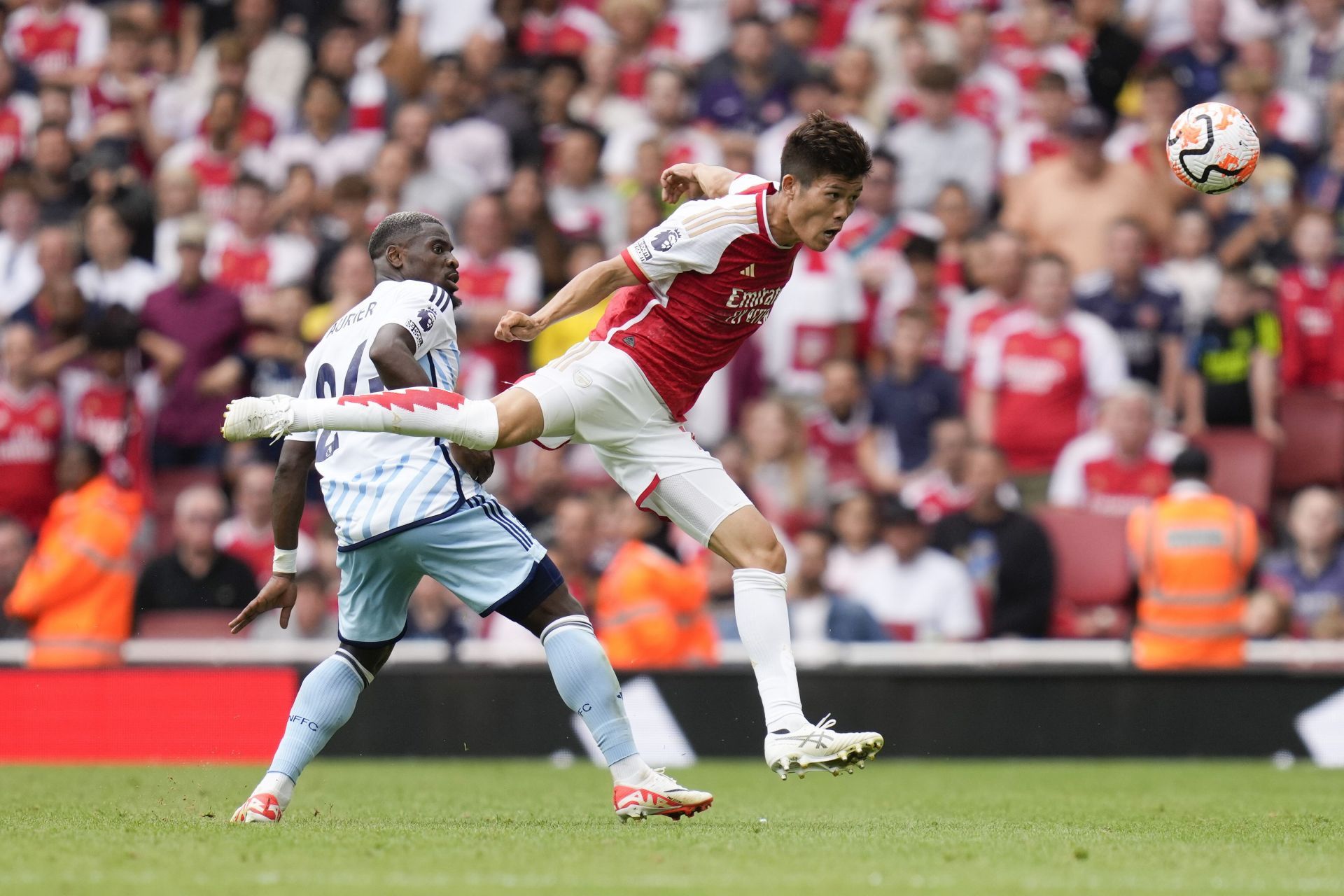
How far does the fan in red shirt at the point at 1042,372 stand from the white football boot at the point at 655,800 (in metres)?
7.08

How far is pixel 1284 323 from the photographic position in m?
14.0

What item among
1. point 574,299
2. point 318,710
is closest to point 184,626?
point 318,710

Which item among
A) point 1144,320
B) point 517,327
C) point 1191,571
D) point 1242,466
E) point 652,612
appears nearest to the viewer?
point 517,327

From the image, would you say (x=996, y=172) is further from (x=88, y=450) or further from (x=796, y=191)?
(x=796, y=191)

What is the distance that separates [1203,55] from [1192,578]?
5901 mm

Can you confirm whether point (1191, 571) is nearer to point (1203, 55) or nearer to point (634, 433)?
point (634, 433)

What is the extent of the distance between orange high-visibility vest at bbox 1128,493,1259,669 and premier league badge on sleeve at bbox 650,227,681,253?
538 centimetres

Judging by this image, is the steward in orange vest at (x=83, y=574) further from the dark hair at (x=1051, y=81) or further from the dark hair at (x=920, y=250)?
the dark hair at (x=1051, y=81)

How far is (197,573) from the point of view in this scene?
42.2 ft

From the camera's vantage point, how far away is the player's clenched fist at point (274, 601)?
7.34 meters

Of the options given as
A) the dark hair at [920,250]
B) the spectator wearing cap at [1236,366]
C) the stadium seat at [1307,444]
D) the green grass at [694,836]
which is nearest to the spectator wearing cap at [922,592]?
the green grass at [694,836]

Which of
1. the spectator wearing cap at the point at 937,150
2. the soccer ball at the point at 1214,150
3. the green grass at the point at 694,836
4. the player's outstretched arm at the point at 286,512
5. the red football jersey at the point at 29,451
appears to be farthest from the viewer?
the spectator wearing cap at the point at 937,150

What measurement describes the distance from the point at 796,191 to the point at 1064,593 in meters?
6.65

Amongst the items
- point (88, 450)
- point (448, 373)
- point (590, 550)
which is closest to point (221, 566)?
point (88, 450)
